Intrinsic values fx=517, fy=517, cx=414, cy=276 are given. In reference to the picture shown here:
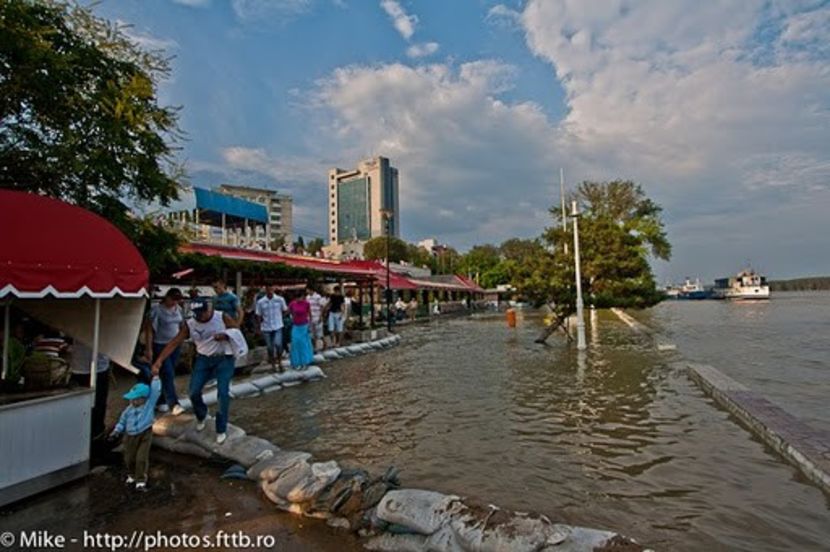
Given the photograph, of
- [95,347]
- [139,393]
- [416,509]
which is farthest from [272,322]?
[416,509]

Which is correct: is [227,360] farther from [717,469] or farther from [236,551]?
[717,469]

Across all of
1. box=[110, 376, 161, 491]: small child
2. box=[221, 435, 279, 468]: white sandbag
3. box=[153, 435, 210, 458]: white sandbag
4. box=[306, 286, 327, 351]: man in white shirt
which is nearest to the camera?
box=[110, 376, 161, 491]: small child

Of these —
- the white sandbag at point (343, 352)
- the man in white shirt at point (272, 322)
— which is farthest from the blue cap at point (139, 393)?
the white sandbag at point (343, 352)

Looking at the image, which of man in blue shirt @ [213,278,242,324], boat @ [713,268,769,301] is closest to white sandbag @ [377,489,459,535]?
man in blue shirt @ [213,278,242,324]

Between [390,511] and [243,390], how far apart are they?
602cm

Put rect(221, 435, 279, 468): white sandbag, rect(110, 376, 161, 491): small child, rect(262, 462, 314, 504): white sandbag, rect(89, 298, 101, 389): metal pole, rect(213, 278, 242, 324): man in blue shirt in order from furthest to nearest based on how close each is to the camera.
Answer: rect(213, 278, 242, 324): man in blue shirt
rect(89, 298, 101, 389): metal pole
rect(221, 435, 279, 468): white sandbag
rect(110, 376, 161, 491): small child
rect(262, 462, 314, 504): white sandbag

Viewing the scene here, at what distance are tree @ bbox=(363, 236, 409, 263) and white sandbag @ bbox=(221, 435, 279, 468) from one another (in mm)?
66438

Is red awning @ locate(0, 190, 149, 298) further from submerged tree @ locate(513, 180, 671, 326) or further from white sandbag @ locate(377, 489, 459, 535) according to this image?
submerged tree @ locate(513, 180, 671, 326)

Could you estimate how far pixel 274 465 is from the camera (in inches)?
190

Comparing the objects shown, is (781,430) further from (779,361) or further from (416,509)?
(779,361)

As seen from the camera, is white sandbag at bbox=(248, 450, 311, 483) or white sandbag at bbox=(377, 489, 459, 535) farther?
white sandbag at bbox=(248, 450, 311, 483)

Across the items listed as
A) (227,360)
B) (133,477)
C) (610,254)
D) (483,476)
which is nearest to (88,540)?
(133,477)

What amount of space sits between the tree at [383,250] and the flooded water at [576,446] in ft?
205

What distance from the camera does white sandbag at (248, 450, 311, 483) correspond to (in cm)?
470
